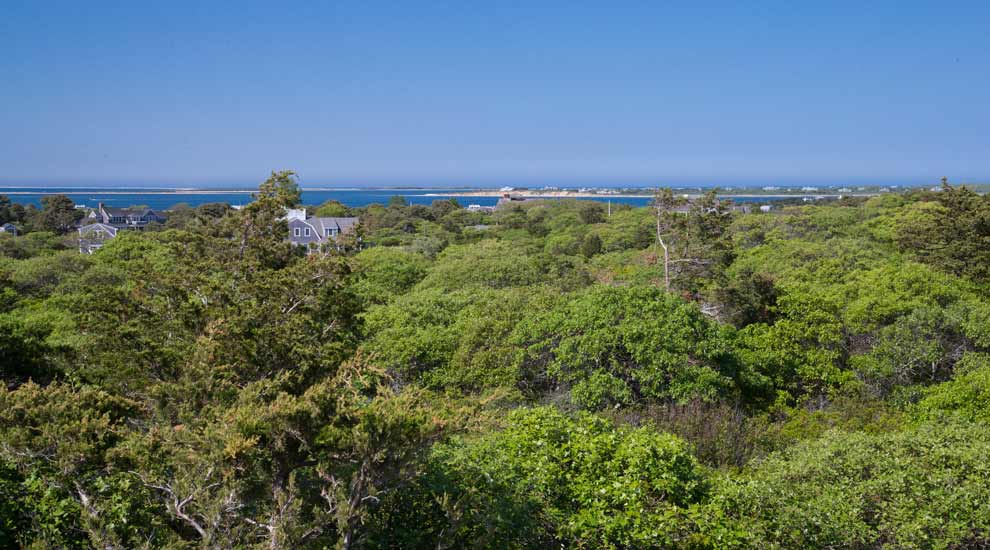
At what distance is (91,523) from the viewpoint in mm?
5070

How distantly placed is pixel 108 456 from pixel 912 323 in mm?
16638

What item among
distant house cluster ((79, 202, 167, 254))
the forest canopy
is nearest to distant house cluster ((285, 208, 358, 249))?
distant house cluster ((79, 202, 167, 254))

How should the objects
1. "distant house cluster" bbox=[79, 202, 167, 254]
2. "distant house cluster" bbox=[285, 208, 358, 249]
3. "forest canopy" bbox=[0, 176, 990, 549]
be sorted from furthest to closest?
"distant house cluster" bbox=[79, 202, 167, 254]
"distant house cluster" bbox=[285, 208, 358, 249]
"forest canopy" bbox=[0, 176, 990, 549]

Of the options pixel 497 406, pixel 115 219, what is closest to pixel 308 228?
pixel 115 219

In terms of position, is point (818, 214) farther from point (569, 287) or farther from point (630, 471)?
point (630, 471)

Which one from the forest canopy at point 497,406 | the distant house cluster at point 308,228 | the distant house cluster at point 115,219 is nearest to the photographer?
the forest canopy at point 497,406

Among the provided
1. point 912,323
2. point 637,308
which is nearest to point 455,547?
point 637,308

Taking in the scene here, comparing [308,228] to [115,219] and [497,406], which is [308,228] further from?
[497,406]

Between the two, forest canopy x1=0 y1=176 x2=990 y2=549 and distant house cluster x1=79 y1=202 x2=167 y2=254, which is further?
distant house cluster x1=79 y1=202 x2=167 y2=254

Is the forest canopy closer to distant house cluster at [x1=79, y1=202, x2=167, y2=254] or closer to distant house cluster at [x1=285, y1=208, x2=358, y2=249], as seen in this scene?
distant house cluster at [x1=285, y1=208, x2=358, y2=249]

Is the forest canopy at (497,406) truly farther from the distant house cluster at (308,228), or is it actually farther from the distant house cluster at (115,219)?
the distant house cluster at (115,219)

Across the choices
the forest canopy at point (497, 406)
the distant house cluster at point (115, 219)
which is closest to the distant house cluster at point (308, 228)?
the distant house cluster at point (115, 219)

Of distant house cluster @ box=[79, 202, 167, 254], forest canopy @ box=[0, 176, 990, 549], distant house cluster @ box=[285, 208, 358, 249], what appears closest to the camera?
forest canopy @ box=[0, 176, 990, 549]

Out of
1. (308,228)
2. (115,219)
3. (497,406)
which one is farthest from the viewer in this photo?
(115,219)
